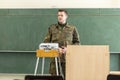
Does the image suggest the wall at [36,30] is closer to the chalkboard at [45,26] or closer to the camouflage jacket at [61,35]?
the chalkboard at [45,26]

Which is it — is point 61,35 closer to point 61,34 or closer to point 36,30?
point 61,34

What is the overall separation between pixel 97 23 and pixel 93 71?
2862mm

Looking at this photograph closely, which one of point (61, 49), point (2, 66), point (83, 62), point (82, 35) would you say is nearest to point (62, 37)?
point (61, 49)
